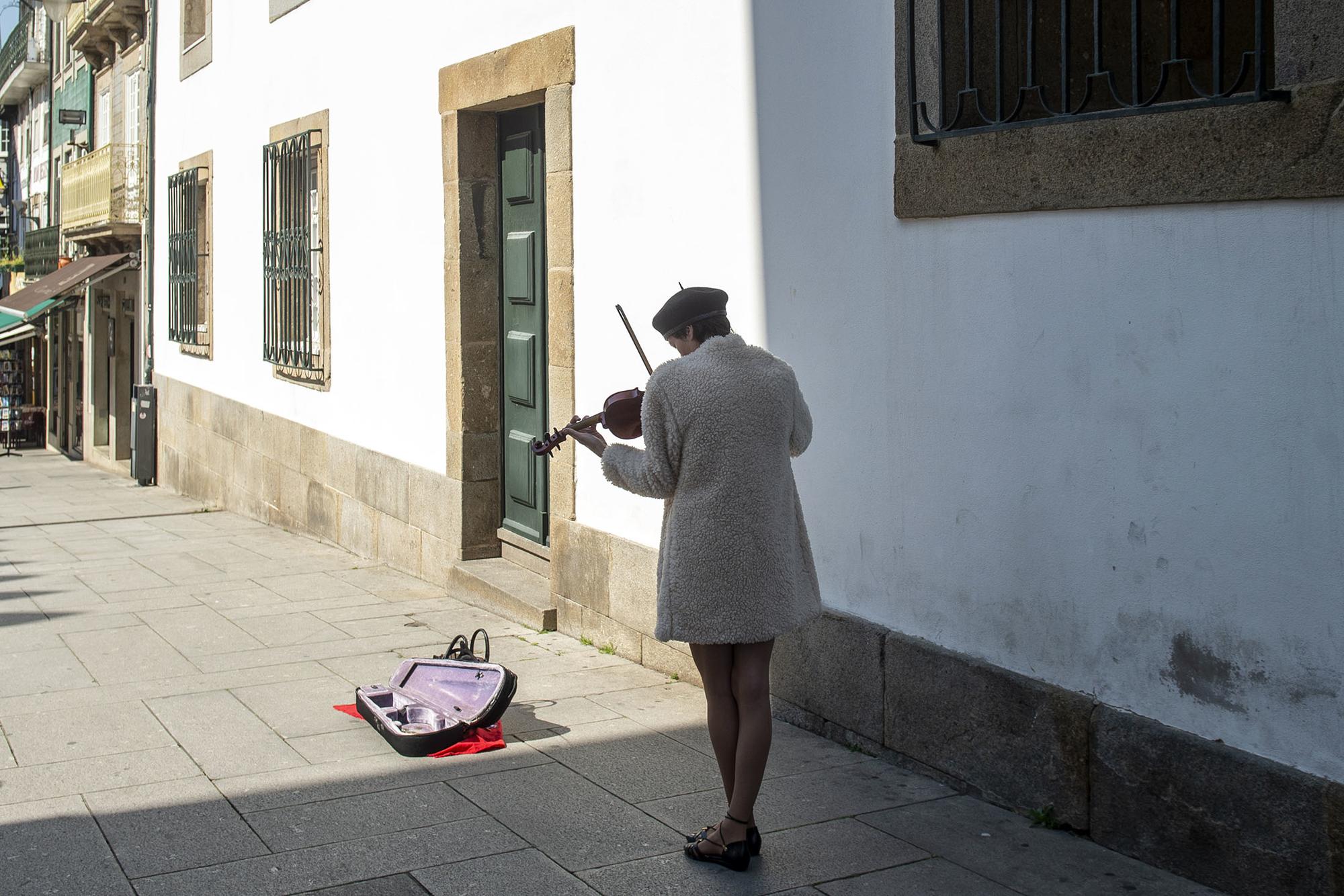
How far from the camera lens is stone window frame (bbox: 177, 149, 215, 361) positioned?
1466cm

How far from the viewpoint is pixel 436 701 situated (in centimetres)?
546

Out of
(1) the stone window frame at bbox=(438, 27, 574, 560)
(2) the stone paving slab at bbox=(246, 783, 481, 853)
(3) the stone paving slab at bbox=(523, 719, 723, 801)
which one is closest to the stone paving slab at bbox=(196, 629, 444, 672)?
(1) the stone window frame at bbox=(438, 27, 574, 560)

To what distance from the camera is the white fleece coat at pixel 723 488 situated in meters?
3.94

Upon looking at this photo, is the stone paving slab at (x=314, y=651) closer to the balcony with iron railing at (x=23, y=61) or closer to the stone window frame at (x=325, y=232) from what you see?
the stone window frame at (x=325, y=232)

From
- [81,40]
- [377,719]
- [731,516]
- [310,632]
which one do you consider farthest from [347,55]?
[81,40]

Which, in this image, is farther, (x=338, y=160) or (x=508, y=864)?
(x=338, y=160)

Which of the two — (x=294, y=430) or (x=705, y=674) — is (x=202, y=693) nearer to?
(x=705, y=674)

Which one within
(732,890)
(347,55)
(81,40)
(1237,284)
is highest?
(81,40)

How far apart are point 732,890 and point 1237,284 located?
2013mm

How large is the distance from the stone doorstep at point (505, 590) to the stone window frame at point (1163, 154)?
3290 millimetres

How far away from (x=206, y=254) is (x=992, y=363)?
39.4 feet

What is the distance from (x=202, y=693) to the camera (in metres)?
6.17

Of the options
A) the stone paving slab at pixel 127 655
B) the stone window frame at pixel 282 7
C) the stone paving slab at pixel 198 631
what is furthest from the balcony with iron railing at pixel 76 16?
the stone paving slab at pixel 127 655

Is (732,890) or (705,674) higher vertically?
(705,674)
